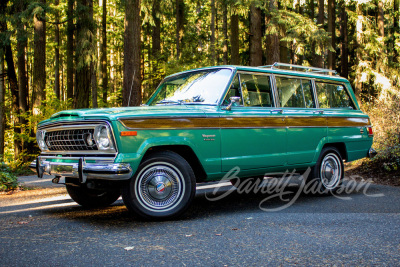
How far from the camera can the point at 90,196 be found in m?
5.87

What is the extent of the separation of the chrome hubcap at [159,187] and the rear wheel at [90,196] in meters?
1.27

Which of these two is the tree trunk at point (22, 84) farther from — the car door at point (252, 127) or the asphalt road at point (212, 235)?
the car door at point (252, 127)

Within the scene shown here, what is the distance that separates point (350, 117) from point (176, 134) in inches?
170

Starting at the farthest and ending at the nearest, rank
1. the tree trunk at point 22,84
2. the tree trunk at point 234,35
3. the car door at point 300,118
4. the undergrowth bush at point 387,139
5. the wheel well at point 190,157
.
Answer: the tree trunk at point 234,35 < the tree trunk at point 22,84 < the undergrowth bush at point 387,139 < the car door at point 300,118 < the wheel well at point 190,157

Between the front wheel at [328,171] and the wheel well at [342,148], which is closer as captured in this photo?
the front wheel at [328,171]

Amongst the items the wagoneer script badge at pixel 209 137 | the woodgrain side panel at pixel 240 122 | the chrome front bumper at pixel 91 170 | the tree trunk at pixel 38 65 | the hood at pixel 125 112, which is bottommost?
the chrome front bumper at pixel 91 170

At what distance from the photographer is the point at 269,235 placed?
4.14 meters

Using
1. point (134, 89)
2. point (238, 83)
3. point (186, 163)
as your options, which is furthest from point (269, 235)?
point (134, 89)

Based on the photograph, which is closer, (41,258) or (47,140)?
(41,258)

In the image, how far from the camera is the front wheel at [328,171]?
273 inches

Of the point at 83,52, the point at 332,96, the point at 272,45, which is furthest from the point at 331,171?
the point at 83,52

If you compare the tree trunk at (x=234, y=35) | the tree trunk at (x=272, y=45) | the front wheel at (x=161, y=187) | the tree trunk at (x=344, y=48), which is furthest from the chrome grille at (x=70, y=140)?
the tree trunk at (x=344, y=48)

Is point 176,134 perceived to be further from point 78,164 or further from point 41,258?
point 41,258

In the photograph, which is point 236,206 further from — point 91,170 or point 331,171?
point 91,170
